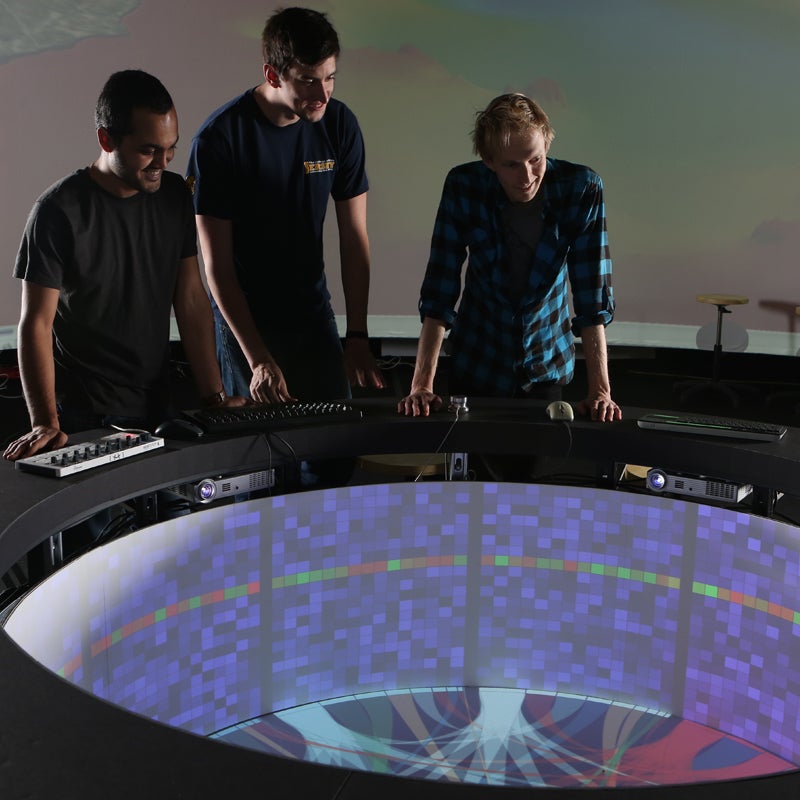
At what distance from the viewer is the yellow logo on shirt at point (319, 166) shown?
2998 millimetres

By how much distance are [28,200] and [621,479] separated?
415 centimetres

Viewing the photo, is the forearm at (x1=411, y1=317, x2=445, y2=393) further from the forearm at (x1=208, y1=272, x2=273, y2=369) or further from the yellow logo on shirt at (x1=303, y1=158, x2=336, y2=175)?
the yellow logo on shirt at (x1=303, y1=158, x2=336, y2=175)

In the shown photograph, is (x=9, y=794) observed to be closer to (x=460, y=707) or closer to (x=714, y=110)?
(x=460, y=707)

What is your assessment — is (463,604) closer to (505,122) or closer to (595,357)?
(595,357)

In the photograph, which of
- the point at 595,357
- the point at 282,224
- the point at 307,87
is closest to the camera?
the point at 595,357

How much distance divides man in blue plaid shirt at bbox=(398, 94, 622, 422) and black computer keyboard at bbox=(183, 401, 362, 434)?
164mm

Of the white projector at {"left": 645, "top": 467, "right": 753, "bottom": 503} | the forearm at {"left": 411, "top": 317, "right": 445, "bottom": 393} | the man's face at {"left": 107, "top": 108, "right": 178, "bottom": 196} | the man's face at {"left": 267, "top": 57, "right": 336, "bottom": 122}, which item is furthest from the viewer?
the man's face at {"left": 267, "top": 57, "right": 336, "bottom": 122}

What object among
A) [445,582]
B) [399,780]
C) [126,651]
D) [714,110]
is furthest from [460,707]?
[714,110]

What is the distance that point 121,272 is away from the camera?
2549 millimetres

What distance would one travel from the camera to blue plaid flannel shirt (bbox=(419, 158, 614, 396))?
232 centimetres

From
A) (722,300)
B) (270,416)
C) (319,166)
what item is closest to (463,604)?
(270,416)

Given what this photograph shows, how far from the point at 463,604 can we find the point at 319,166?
4.79 ft

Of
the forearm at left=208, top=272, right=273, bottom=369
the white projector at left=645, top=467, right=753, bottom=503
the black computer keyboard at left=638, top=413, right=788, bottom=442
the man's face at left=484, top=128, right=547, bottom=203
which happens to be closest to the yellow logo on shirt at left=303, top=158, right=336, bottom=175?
the forearm at left=208, top=272, right=273, bottom=369

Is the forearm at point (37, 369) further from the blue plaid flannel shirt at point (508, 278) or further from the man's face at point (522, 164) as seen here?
the man's face at point (522, 164)
